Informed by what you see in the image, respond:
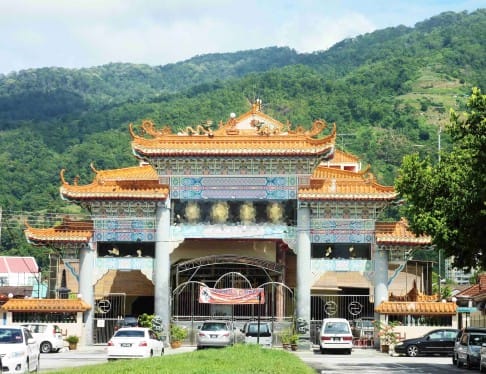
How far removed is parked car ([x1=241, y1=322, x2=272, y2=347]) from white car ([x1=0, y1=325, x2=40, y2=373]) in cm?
2253

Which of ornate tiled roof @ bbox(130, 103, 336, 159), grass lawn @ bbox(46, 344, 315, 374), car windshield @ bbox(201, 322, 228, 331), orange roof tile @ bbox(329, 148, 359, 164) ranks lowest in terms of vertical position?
grass lawn @ bbox(46, 344, 315, 374)

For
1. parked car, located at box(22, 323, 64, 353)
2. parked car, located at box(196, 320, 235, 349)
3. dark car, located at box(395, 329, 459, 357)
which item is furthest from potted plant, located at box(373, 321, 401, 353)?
parked car, located at box(22, 323, 64, 353)

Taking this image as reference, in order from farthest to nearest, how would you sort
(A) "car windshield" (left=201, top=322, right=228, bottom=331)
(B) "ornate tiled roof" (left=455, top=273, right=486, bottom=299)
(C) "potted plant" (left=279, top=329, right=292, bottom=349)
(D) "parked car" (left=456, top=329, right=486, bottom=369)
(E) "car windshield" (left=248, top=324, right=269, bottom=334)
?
1. (B) "ornate tiled roof" (left=455, top=273, right=486, bottom=299)
2. (C) "potted plant" (left=279, top=329, right=292, bottom=349)
3. (E) "car windshield" (left=248, top=324, right=269, bottom=334)
4. (A) "car windshield" (left=201, top=322, right=228, bottom=331)
5. (D) "parked car" (left=456, top=329, right=486, bottom=369)

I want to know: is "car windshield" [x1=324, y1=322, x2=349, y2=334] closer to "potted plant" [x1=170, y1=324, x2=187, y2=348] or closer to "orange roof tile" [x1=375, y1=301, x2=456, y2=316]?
"orange roof tile" [x1=375, y1=301, x2=456, y2=316]

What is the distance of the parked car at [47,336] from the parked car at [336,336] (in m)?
12.7

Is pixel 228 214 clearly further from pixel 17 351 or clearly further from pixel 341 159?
pixel 17 351

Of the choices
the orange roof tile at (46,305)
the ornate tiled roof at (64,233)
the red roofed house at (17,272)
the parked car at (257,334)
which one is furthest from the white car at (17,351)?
the red roofed house at (17,272)

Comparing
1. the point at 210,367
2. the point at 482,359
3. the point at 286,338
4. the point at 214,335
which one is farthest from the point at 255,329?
the point at 210,367

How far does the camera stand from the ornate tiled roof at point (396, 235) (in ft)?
180

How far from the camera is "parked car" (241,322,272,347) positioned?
52.8 metres

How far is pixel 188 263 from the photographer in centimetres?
5650

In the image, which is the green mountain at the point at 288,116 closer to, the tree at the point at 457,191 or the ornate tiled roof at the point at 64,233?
the ornate tiled roof at the point at 64,233

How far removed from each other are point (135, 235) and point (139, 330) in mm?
16766

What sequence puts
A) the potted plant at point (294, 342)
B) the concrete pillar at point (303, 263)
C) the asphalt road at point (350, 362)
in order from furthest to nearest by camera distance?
1. the concrete pillar at point (303, 263)
2. the potted plant at point (294, 342)
3. the asphalt road at point (350, 362)
